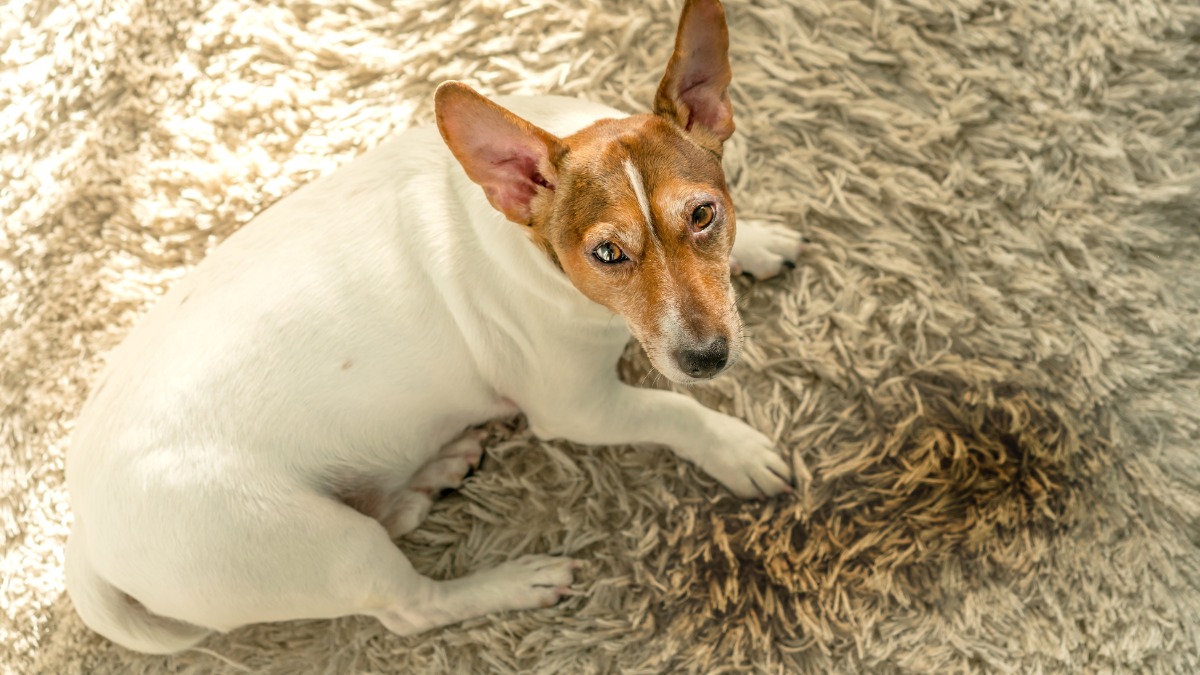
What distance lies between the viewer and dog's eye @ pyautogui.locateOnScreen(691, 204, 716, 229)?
1996mm

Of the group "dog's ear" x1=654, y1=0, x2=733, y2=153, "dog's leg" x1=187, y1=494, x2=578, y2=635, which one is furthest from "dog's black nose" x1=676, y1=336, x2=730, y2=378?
"dog's leg" x1=187, y1=494, x2=578, y2=635

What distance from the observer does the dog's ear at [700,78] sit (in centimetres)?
190

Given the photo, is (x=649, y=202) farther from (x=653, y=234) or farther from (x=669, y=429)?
(x=669, y=429)

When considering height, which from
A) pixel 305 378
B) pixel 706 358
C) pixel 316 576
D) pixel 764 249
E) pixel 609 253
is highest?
pixel 609 253

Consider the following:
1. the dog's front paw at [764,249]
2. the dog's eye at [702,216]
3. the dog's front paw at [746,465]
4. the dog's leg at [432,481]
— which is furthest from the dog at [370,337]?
the dog's front paw at [764,249]

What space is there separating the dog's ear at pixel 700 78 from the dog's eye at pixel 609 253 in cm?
33

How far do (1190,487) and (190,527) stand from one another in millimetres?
2668

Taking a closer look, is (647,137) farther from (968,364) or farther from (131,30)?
(131,30)

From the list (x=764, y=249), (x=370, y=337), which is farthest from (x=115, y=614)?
(x=764, y=249)

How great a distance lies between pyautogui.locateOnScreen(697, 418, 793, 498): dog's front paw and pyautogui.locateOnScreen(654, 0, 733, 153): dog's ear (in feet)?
3.13

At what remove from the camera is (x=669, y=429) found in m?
2.68

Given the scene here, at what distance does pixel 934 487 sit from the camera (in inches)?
108

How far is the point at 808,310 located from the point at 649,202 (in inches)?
43.7

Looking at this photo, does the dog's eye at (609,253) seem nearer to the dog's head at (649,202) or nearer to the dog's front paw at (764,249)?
the dog's head at (649,202)
